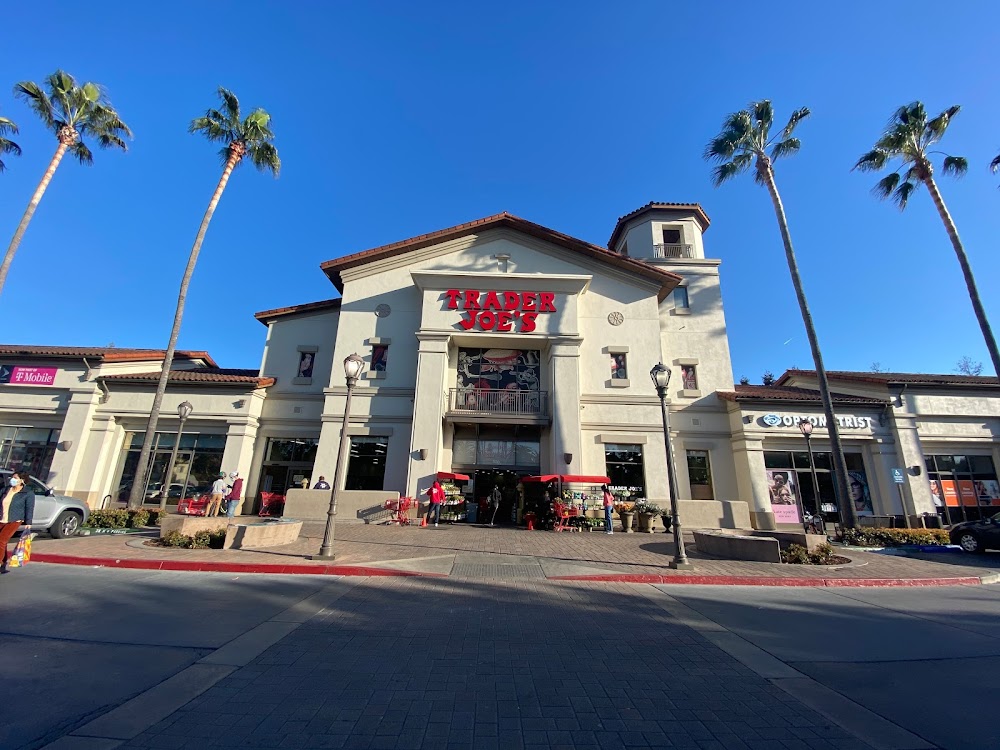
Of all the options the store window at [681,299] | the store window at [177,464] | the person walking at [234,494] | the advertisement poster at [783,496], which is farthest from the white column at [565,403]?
the store window at [177,464]

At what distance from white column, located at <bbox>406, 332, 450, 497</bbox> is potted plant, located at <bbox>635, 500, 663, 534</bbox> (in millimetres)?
8479

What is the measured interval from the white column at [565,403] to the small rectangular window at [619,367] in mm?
2071

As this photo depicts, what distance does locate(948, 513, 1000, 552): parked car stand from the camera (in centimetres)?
1338

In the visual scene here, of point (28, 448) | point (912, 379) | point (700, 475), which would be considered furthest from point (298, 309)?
point (912, 379)

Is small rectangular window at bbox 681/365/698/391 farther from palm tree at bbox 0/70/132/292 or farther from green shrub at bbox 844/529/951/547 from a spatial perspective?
palm tree at bbox 0/70/132/292

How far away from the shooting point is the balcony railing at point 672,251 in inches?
992

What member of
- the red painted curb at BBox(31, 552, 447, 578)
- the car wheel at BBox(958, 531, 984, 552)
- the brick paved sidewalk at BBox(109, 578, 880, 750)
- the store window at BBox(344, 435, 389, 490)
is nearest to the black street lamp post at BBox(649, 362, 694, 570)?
the brick paved sidewalk at BBox(109, 578, 880, 750)

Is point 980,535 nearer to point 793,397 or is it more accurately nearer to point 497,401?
point 793,397

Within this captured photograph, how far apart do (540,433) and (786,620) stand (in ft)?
47.6

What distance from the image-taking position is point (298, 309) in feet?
74.1

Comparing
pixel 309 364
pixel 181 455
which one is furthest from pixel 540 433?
pixel 181 455

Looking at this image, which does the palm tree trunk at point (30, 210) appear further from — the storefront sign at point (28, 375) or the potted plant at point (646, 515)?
the potted plant at point (646, 515)

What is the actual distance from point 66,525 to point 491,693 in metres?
13.6

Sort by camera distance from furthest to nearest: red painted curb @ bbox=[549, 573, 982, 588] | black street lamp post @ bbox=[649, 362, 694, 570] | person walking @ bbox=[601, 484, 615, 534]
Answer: person walking @ bbox=[601, 484, 615, 534] → black street lamp post @ bbox=[649, 362, 694, 570] → red painted curb @ bbox=[549, 573, 982, 588]
